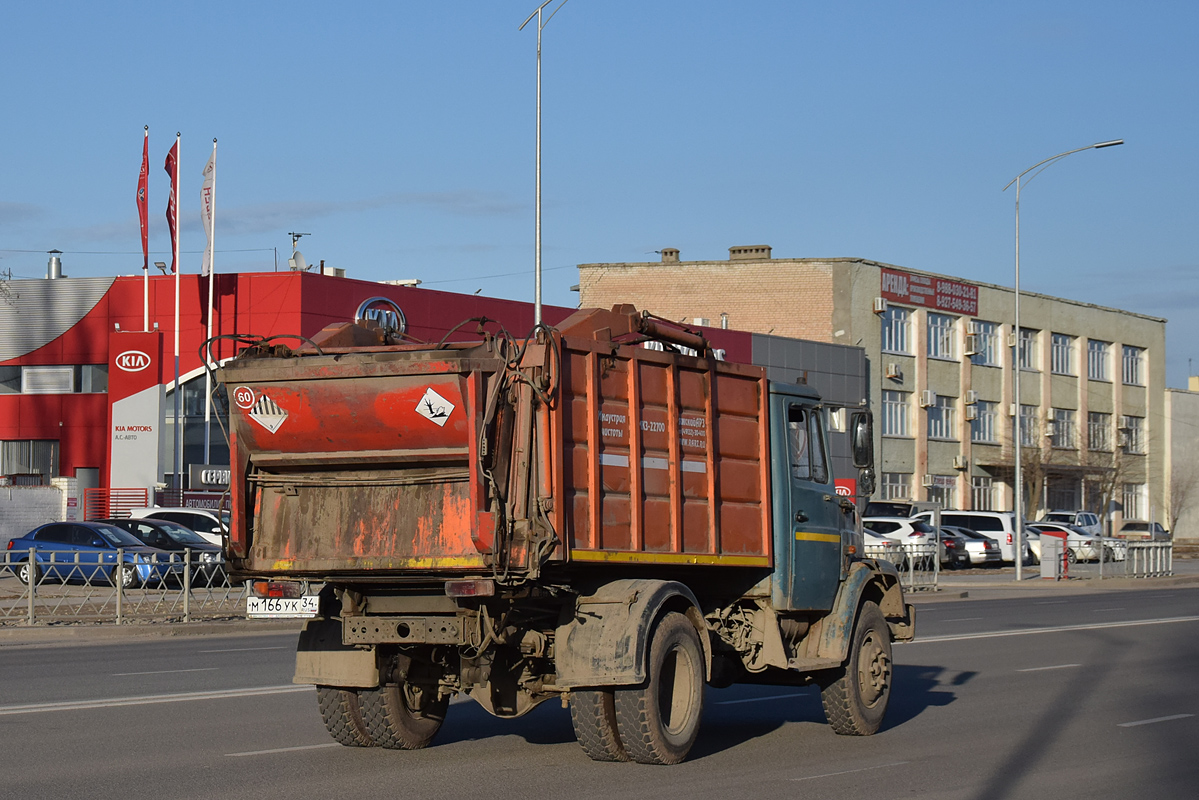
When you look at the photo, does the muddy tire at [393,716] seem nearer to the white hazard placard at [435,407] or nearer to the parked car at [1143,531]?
the white hazard placard at [435,407]

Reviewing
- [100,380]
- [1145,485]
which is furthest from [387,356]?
[1145,485]

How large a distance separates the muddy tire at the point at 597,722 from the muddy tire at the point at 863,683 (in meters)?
2.31

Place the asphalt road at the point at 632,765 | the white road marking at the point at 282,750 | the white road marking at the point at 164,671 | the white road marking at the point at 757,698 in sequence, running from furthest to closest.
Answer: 1. the white road marking at the point at 164,671
2. the white road marking at the point at 757,698
3. the white road marking at the point at 282,750
4. the asphalt road at the point at 632,765

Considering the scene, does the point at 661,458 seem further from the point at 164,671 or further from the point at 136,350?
the point at 136,350

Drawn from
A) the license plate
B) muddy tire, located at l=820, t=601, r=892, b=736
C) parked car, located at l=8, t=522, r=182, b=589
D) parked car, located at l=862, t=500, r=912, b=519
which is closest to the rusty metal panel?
muddy tire, located at l=820, t=601, r=892, b=736

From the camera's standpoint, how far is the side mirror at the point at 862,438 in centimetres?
1086

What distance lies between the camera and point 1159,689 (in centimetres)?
1448

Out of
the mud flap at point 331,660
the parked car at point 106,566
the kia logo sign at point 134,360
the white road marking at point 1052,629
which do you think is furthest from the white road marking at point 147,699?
the kia logo sign at point 134,360

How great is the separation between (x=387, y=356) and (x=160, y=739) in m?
3.65

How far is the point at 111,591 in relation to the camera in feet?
77.8

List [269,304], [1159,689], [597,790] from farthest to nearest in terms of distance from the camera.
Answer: [269,304] → [1159,689] → [597,790]

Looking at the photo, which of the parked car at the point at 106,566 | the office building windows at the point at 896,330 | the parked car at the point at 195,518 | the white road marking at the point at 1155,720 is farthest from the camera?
the office building windows at the point at 896,330

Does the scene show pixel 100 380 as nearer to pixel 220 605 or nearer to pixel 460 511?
pixel 220 605

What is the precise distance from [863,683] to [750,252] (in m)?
57.5
